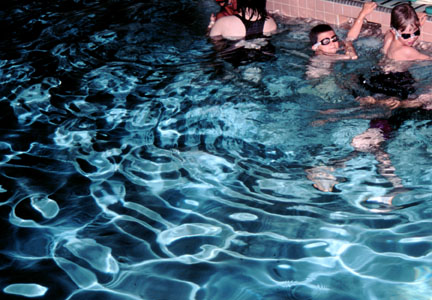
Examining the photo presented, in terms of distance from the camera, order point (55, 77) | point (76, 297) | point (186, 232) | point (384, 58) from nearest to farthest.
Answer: point (76, 297), point (186, 232), point (384, 58), point (55, 77)

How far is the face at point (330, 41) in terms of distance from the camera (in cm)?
513

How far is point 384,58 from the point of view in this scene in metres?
4.89

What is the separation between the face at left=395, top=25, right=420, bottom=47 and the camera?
4.36 metres

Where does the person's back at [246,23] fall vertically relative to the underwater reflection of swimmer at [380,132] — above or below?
above

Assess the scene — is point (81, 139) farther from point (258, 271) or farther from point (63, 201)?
point (258, 271)

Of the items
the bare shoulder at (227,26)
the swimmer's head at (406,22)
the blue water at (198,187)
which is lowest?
the blue water at (198,187)

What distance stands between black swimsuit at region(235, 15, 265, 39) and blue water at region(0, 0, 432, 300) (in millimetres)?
274

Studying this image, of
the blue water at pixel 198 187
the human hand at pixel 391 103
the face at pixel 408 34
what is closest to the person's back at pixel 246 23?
the blue water at pixel 198 187

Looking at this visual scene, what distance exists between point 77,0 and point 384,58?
231 inches

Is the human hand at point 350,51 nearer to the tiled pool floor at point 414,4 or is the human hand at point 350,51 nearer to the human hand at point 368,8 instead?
the human hand at point 368,8

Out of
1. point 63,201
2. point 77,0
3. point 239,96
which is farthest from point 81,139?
point 77,0

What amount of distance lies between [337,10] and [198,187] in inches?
149

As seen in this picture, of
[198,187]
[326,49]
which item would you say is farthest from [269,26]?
[198,187]

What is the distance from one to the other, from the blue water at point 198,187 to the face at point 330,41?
0.24m
